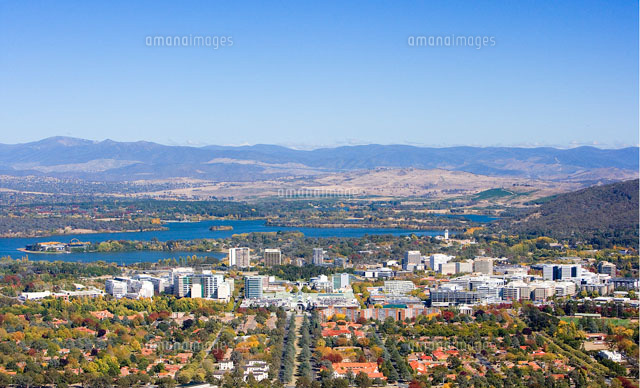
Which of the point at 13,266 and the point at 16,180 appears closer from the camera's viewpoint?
the point at 13,266

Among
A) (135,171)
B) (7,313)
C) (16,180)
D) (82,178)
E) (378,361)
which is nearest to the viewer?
(378,361)

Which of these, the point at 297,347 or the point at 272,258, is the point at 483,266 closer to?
the point at 272,258

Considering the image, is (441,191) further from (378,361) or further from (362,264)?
(378,361)

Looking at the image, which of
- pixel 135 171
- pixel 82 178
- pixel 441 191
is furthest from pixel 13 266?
pixel 135 171

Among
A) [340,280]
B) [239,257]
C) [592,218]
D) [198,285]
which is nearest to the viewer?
[198,285]

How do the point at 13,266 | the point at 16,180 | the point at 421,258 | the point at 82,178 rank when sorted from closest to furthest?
the point at 13,266, the point at 421,258, the point at 16,180, the point at 82,178

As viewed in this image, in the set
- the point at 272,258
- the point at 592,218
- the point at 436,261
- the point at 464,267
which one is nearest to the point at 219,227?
the point at 272,258

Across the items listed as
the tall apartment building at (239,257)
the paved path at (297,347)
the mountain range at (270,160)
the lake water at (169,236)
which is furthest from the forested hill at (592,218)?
the mountain range at (270,160)
